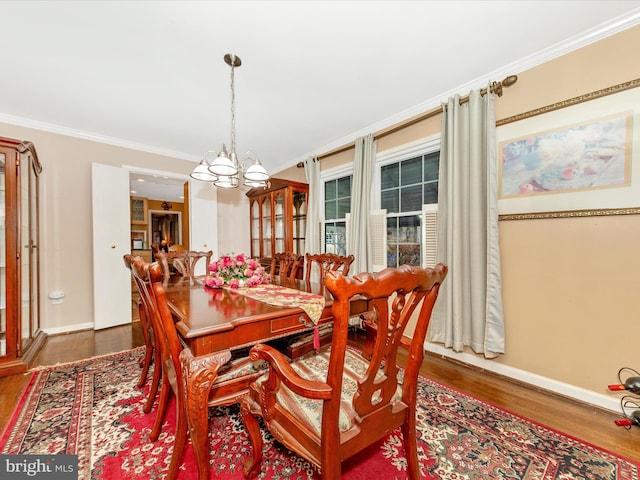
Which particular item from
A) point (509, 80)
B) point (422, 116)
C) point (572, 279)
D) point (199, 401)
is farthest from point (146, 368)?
point (509, 80)

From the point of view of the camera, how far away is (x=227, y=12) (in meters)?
1.60

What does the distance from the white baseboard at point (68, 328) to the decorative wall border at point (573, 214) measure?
15.7 ft

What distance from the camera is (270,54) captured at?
1959 mm

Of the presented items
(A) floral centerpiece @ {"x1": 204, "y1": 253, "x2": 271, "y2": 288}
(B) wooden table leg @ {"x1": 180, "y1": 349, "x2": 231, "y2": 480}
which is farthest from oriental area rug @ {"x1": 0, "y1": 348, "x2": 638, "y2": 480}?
(A) floral centerpiece @ {"x1": 204, "y1": 253, "x2": 271, "y2": 288}

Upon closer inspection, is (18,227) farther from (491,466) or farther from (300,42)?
(491,466)

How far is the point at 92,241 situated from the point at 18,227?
1.20m

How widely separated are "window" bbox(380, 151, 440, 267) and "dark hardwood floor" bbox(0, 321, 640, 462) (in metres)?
1.05

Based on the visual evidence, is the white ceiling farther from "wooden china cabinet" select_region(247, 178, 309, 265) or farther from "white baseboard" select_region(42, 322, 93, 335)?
"white baseboard" select_region(42, 322, 93, 335)

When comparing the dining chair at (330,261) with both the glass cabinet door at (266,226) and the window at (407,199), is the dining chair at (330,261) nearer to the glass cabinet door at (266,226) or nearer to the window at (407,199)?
the window at (407,199)

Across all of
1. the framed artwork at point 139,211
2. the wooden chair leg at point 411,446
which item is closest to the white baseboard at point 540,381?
the wooden chair leg at point 411,446

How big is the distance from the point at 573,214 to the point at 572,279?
17.8 inches

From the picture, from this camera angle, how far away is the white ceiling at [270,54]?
5.25 ft

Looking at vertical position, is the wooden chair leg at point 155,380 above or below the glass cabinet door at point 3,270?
below

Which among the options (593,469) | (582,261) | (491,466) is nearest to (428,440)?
(491,466)
